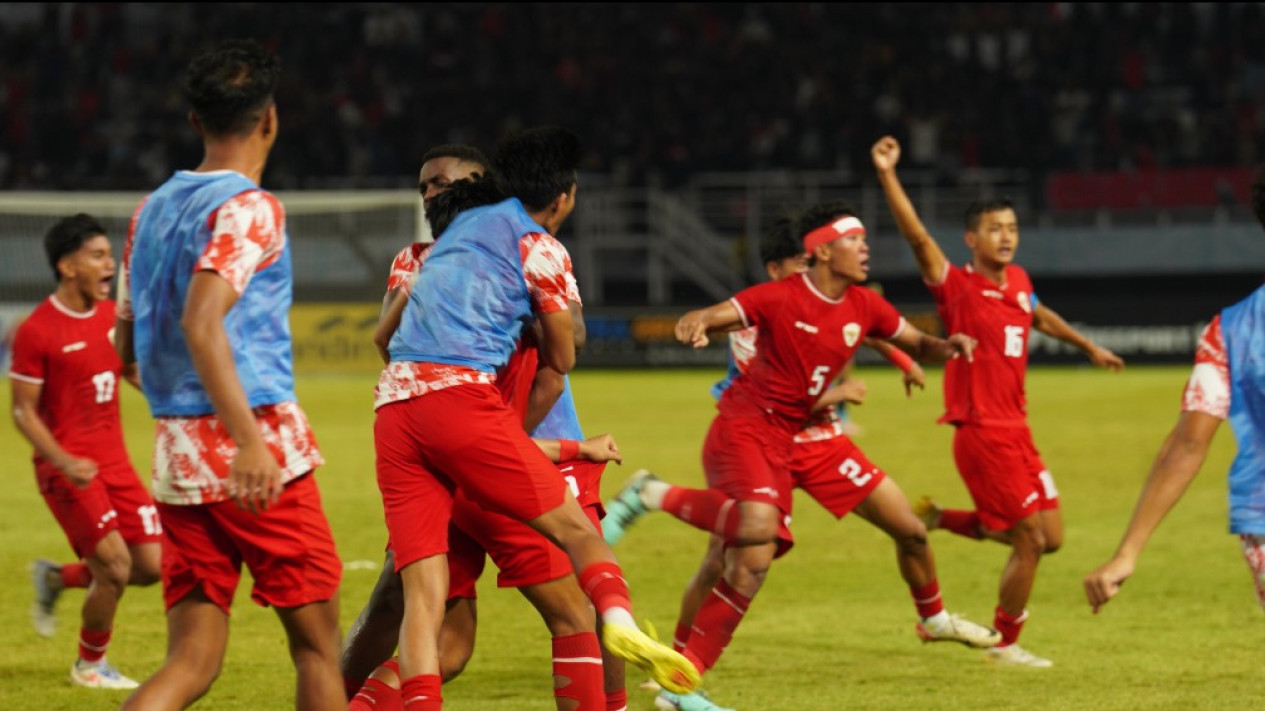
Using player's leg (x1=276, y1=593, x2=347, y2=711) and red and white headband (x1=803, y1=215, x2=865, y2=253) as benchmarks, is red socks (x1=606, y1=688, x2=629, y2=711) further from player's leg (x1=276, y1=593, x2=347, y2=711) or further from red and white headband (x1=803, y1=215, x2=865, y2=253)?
red and white headband (x1=803, y1=215, x2=865, y2=253)

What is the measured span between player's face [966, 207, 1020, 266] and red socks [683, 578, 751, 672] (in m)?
2.61

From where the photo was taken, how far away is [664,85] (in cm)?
3531

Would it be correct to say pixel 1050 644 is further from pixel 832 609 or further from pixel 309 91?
pixel 309 91

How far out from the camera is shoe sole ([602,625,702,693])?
5.11 m

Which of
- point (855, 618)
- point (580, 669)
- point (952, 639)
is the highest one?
point (580, 669)

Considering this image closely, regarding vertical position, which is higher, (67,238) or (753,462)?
(67,238)

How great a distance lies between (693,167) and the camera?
1316 inches

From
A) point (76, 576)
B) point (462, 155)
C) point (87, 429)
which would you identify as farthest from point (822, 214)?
point (76, 576)

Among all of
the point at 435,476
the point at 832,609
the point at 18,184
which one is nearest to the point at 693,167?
the point at 18,184

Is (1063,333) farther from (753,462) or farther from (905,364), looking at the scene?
(753,462)

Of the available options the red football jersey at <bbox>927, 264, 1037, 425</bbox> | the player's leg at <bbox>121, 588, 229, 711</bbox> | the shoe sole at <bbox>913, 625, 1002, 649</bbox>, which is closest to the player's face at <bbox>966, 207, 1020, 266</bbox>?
the red football jersey at <bbox>927, 264, 1037, 425</bbox>

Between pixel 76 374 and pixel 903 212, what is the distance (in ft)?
13.2

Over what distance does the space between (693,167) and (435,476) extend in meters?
28.3

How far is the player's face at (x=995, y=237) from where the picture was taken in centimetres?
891
